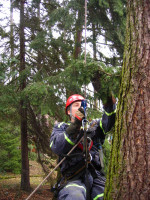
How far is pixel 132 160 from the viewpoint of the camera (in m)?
2.10

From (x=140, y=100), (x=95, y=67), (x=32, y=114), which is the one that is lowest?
(x=32, y=114)

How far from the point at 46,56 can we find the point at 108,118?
21.7 feet

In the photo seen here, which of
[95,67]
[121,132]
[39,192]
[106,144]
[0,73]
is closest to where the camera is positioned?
[121,132]

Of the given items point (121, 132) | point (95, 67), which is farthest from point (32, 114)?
point (121, 132)

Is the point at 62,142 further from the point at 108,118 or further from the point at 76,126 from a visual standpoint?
the point at 108,118

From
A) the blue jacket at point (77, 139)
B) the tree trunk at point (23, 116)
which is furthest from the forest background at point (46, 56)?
Answer: the blue jacket at point (77, 139)

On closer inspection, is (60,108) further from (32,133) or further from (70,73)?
(32,133)

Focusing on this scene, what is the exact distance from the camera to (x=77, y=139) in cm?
321

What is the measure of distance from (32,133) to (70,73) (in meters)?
4.76

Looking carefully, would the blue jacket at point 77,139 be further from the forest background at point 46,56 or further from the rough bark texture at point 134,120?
the forest background at point 46,56

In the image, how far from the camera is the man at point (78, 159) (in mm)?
3020

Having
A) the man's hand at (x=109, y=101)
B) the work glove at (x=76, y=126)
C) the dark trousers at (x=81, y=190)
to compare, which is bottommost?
the dark trousers at (x=81, y=190)

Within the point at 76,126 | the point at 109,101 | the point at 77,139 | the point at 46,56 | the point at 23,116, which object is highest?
the point at 46,56

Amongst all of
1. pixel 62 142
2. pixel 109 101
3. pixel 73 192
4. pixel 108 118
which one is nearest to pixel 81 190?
pixel 73 192
